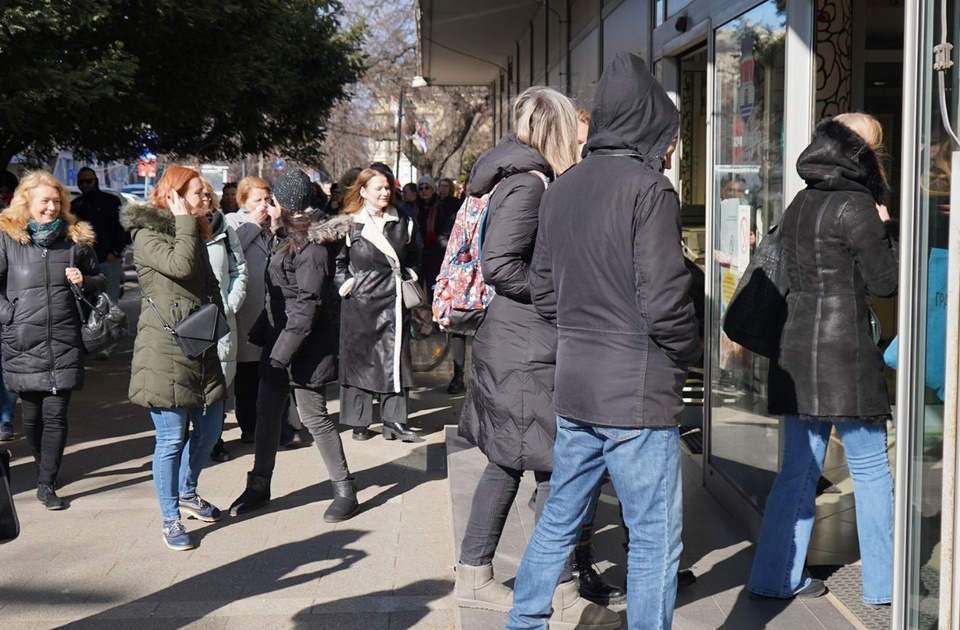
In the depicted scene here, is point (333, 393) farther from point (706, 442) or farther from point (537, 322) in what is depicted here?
point (537, 322)

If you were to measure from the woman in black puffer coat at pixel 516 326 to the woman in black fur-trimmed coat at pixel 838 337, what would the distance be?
89 centimetres

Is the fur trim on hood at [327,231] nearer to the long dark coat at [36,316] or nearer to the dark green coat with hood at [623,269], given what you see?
the long dark coat at [36,316]

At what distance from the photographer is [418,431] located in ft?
28.1

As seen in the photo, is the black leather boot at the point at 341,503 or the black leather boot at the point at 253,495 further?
the black leather boot at the point at 253,495

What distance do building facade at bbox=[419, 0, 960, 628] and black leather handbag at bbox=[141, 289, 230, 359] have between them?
8.16ft

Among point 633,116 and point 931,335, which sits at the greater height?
point 633,116

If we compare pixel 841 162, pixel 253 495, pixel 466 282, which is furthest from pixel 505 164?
pixel 253 495

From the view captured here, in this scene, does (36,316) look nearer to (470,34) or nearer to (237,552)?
(237,552)

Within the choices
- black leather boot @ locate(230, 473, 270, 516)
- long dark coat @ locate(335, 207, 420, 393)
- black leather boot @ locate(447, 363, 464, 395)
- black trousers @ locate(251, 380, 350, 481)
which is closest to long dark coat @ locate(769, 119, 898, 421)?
black trousers @ locate(251, 380, 350, 481)

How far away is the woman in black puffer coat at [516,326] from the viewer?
13.1 ft

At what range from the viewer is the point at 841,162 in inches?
161

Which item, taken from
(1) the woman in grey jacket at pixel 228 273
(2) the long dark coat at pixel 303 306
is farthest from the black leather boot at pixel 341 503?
(1) the woman in grey jacket at pixel 228 273

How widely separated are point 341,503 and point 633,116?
339 cm

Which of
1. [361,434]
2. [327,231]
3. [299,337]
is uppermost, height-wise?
[327,231]
